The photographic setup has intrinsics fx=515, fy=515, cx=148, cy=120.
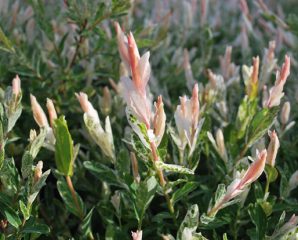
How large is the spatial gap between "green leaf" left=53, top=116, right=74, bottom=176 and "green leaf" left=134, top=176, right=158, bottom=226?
0.17m

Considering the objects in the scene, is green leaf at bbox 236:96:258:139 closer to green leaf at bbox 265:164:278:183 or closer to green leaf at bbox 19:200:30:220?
green leaf at bbox 265:164:278:183

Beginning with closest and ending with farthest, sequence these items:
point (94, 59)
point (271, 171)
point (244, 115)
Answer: point (271, 171), point (244, 115), point (94, 59)

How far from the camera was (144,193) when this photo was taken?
1.16 m

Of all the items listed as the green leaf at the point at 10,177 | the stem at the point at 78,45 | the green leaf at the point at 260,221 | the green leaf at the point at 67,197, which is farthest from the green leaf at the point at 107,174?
the stem at the point at 78,45

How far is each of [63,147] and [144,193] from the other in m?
0.21

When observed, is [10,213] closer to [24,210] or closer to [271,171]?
[24,210]

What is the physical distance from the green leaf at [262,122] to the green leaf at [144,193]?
0.30 m

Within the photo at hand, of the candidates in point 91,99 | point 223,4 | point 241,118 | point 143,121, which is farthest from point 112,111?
point 223,4

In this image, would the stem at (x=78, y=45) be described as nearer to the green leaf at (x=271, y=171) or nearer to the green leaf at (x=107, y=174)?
the green leaf at (x=107, y=174)

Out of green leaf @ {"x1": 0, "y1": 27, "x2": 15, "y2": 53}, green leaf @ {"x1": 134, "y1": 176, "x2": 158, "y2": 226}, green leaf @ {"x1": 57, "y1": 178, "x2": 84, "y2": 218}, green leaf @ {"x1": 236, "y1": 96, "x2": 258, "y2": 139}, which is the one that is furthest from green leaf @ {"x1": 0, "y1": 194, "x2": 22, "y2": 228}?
green leaf @ {"x1": 236, "y1": 96, "x2": 258, "y2": 139}

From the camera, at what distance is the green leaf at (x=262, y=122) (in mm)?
1264

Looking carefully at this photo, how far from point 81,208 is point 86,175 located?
34 cm

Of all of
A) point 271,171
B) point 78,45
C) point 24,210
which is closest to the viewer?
point 24,210

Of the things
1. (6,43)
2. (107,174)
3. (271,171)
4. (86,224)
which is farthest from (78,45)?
(271,171)
